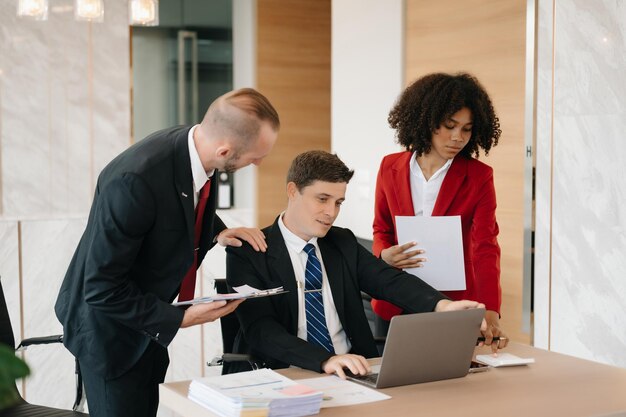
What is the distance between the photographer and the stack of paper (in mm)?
1821

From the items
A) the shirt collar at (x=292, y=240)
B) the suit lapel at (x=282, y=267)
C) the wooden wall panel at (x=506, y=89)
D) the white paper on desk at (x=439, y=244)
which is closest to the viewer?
the suit lapel at (x=282, y=267)

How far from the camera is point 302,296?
101 inches

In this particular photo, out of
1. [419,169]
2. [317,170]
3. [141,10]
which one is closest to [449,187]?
[419,169]

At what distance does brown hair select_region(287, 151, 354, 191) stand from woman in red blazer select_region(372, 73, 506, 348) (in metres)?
0.33

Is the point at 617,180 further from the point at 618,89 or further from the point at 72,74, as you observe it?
the point at 72,74

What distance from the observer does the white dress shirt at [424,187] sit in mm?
2881

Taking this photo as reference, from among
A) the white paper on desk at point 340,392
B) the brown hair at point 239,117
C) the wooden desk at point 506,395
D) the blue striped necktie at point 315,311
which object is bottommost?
the wooden desk at point 506,395

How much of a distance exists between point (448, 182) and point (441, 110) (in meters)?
0.25

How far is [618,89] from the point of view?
11.7ft

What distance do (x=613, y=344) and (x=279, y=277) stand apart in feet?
5.91

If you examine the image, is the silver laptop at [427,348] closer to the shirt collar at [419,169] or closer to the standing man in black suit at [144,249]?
the standing man in black suit at [144,249]

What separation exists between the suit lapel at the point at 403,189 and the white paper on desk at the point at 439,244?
14 centimetres

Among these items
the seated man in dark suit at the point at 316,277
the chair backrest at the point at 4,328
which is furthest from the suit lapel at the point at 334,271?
the chair backrest at the point at 4,328

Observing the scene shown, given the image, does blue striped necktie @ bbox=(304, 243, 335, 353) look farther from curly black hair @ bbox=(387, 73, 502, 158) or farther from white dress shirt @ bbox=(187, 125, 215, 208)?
curly black hair @ bbox=(387, 73, 502, 158)
